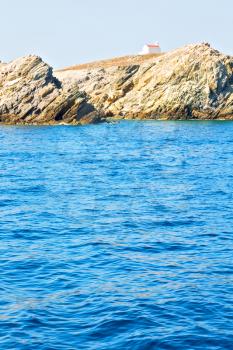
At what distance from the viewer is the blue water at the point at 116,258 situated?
1867 centimetres

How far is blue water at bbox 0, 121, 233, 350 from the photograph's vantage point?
1867cm

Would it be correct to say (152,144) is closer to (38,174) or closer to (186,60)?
(38,174)

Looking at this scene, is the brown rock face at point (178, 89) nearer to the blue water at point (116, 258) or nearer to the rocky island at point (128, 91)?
the rocky island at point (128, 91)

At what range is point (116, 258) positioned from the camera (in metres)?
26.5

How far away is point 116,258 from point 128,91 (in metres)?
142

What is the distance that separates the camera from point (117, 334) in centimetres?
1847

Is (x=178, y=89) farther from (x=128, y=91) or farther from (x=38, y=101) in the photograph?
(x=38, y=101)

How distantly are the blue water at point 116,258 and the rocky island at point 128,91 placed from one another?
2725 inches

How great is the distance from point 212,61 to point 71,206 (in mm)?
120744

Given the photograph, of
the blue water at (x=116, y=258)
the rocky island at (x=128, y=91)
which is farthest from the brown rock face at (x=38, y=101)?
the blue water at (x=116, y=258)

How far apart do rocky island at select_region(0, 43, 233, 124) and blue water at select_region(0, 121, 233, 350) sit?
69.2 meters

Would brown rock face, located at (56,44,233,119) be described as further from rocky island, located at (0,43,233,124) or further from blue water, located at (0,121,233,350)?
blue water, located at (0,121,233,350)

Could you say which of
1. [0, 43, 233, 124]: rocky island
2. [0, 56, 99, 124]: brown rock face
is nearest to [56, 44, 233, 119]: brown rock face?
[0, 43, 233, 124]: rocky island

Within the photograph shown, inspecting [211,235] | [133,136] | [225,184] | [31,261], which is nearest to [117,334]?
[31,261]
